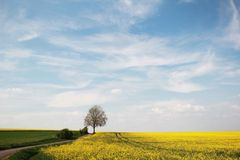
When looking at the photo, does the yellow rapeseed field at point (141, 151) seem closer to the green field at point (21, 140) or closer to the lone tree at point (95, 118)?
the green field at point (21, 140)

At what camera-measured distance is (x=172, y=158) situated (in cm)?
2578

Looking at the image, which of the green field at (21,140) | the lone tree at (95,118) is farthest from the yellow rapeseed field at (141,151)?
the lone tree at (95,118)

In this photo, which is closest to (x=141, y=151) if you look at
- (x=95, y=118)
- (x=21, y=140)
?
(x=21, y=140)

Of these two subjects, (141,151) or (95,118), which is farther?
(95,118)

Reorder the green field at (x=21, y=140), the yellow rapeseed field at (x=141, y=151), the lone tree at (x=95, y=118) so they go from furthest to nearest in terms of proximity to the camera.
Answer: the lone tree at (x=95, y=118), the green field at (x=21, y=140), the yellow rapeseed field at (x=141, y=151)

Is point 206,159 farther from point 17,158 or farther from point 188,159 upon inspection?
point 17,158

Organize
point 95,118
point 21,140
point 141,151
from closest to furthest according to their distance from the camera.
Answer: point 141,151 → point 21,140 → point 95,118

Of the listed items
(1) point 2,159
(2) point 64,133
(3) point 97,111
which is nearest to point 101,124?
(3) point 97,111

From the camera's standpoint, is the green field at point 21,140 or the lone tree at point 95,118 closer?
the green field at point 21,140

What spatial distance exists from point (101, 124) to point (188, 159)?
11140 centimetres

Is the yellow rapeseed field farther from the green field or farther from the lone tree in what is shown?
the lone tree

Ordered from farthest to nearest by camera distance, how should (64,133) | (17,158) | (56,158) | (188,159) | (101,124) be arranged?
(101,124) < (64,133) < (17,158) < (56,158) < (188,159)

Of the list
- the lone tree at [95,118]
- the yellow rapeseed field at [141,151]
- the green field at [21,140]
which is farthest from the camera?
the lone tree at [95,118]

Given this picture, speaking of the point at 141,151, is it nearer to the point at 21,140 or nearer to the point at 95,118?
the point at 21,140
